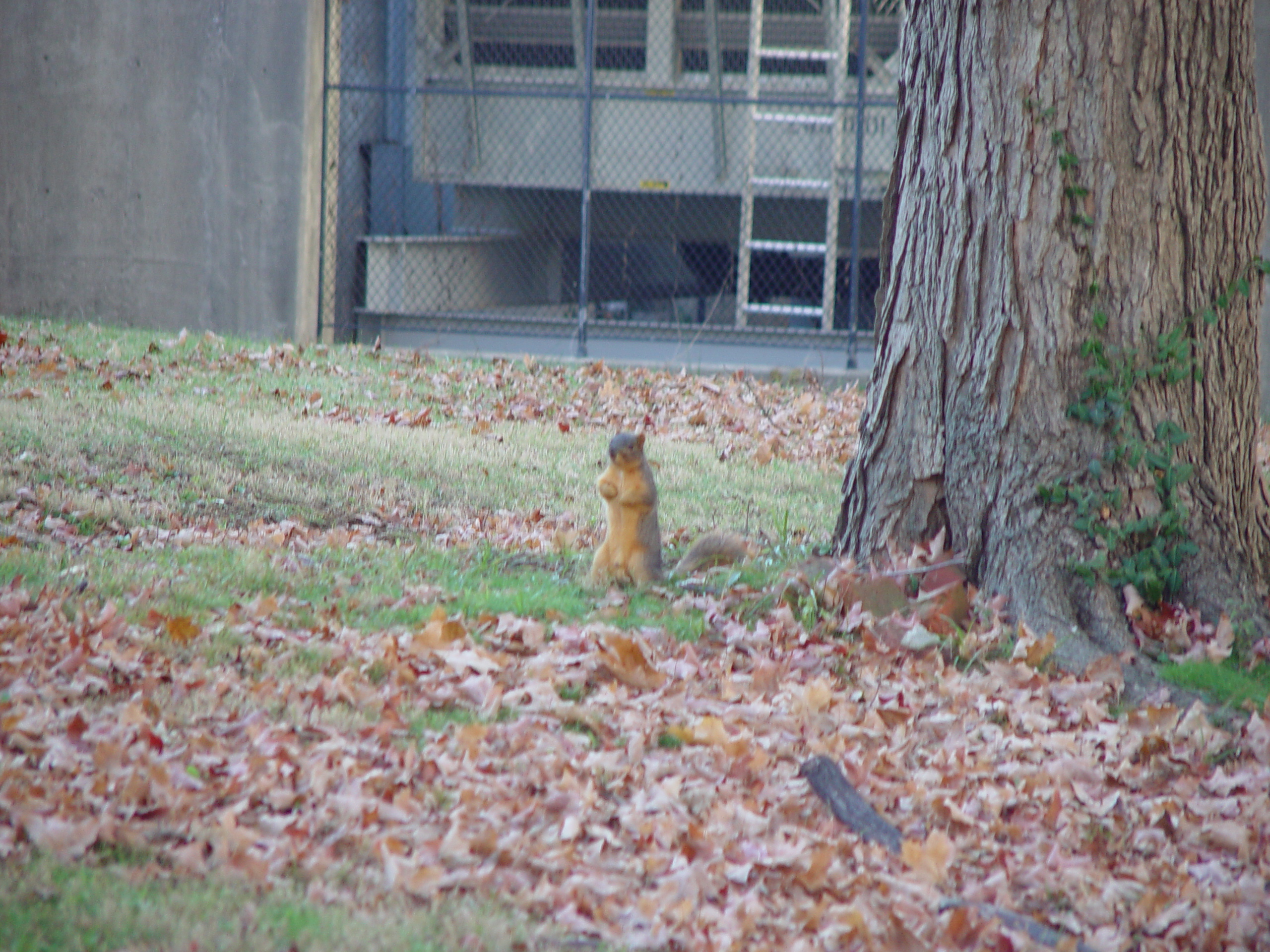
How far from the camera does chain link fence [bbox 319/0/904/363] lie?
14766 mm

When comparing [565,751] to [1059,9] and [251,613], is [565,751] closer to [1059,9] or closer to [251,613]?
[251,613]

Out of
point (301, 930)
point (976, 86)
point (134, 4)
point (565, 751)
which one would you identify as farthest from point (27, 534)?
point (134, 4)

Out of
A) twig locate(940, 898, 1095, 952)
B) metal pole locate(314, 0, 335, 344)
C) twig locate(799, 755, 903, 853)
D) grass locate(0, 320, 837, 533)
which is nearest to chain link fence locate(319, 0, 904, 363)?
metal pole locate(314, 0, 335, 344)

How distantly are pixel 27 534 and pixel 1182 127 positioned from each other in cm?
510

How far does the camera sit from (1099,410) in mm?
4699

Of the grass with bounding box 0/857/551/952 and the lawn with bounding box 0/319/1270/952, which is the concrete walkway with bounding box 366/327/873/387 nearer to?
the lawn with bounding box 0/319/1270/952

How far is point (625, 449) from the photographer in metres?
4.96

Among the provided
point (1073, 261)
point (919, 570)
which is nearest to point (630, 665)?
point (919, 570)

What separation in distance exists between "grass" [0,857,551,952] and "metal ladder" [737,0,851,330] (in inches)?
492

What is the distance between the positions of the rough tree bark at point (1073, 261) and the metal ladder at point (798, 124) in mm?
9937

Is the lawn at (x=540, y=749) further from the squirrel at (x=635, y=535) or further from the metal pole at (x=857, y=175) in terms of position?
the metal pole at (x=857, y=175)

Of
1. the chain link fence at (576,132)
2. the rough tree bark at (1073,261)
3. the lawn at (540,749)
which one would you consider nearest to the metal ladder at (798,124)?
the chain link fence at (576,132)

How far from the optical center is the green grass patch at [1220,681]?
4.34m

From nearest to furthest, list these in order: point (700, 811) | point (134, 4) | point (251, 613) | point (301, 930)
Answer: point (301, 930), point (700, 811), point (251, 613), point (134, 4)
